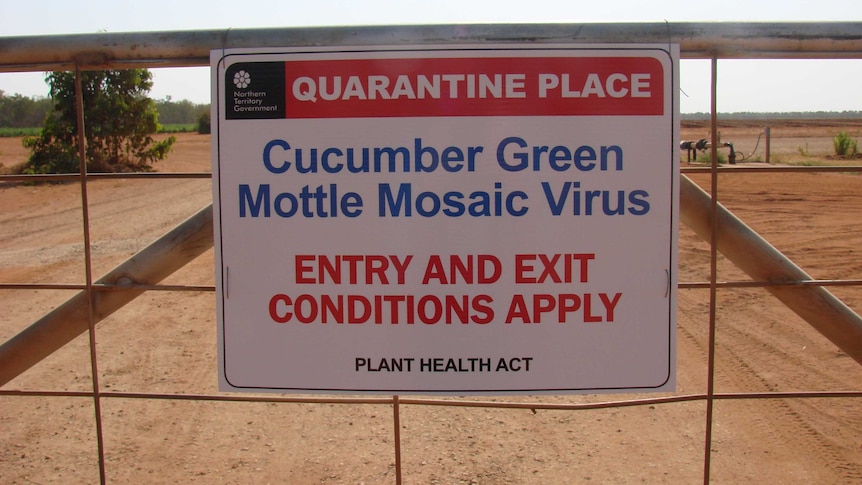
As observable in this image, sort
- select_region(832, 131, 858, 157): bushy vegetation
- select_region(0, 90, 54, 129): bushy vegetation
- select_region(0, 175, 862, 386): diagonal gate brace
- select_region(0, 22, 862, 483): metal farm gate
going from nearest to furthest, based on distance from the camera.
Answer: select_region(0, 22, 862, 483): metal farm gate → select_region(0, 175, 862, 386): diagonal gate brace → select_region(832, 131, 858, 157): bushy vegetation → select_region(0, 90, 54, 129): bushy vegetation

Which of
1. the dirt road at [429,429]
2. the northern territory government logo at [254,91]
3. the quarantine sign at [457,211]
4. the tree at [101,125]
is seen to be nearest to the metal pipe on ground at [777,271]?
the quarantine sign at [457,211]

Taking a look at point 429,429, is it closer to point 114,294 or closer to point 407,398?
point 407,398

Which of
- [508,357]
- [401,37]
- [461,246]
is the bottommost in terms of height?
[508,357]

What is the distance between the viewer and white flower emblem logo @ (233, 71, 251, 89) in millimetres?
2164

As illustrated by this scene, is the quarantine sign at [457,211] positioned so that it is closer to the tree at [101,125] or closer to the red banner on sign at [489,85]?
the red banner on sign at [489,85]

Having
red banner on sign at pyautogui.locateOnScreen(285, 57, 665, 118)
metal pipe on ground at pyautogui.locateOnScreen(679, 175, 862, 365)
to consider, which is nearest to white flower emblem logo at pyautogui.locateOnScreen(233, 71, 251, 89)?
red banner on sign at pyautogui.locateOnScreen(285, 57, 665, 118)

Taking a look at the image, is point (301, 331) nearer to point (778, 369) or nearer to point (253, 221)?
point (253, 221)

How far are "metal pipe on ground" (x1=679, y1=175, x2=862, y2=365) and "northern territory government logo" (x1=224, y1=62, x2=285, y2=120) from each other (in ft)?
4.15

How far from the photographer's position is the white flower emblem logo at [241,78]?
2164mm

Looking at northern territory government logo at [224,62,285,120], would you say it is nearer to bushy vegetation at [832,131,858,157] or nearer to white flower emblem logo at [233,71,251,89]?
white flower emblem logo at [233,71,251,89]

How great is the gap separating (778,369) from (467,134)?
4130 mm

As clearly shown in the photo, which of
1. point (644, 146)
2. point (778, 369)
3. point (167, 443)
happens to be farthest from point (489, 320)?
point (778, 369)

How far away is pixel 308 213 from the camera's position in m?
2.18

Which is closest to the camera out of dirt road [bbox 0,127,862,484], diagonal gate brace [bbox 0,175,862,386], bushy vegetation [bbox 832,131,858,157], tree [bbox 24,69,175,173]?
diagonal gate brace [bbox 0,175,862,386]
